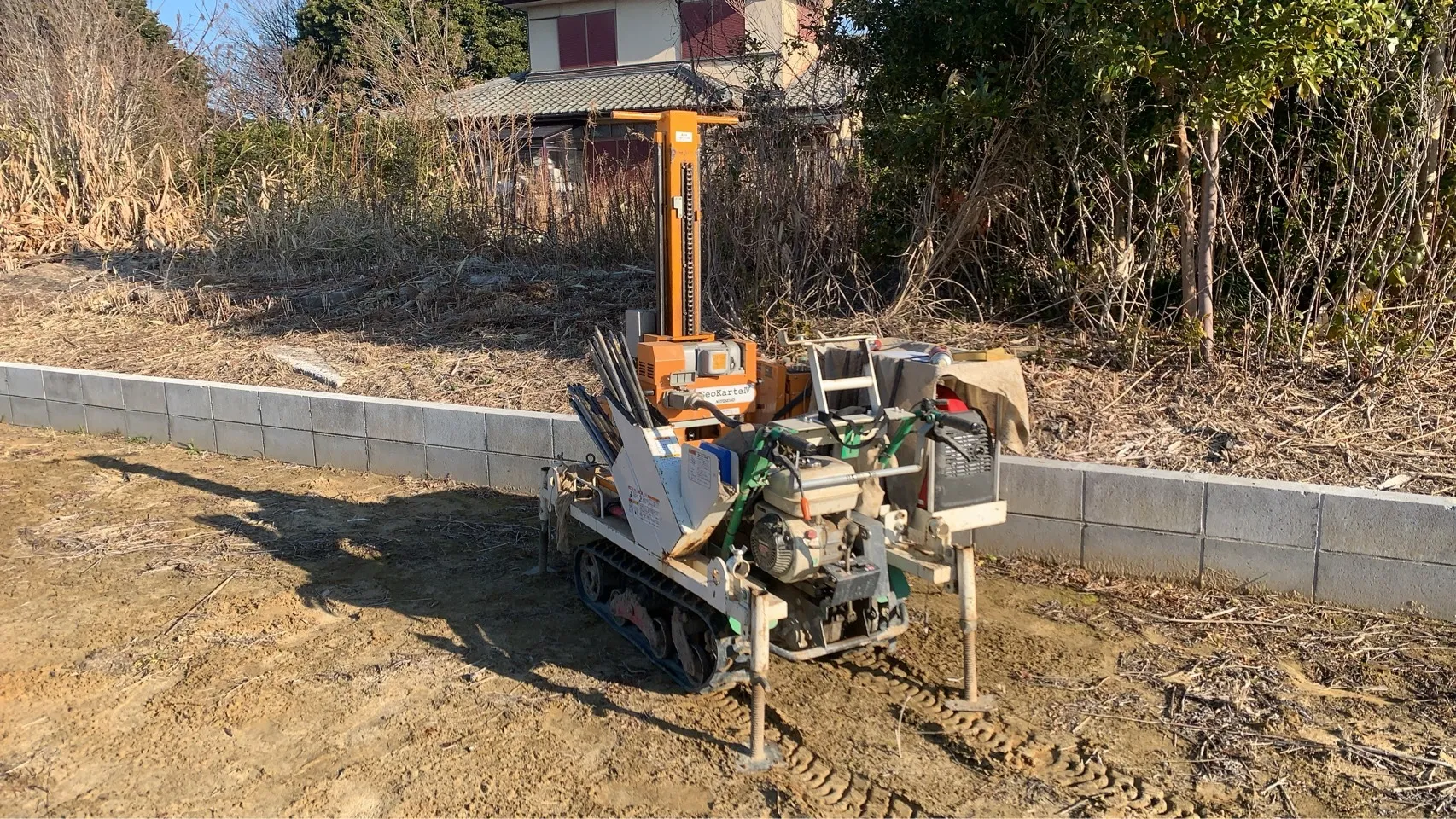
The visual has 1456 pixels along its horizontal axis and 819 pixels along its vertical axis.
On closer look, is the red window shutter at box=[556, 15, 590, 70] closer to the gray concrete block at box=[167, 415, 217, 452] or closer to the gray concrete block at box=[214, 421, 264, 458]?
the gray concrete block at box=[167, 415, 217, 452]

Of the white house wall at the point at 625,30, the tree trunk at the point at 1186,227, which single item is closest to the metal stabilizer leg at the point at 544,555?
the tree trunk at the point at 1186,227

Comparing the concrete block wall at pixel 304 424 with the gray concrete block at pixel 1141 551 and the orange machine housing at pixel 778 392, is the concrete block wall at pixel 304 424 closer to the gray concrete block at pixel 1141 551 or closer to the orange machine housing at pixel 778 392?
the orange machine housing at pixel 778 392

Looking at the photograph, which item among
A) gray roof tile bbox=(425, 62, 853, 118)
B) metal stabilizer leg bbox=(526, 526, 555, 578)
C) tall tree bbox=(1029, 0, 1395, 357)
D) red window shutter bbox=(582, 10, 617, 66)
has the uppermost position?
red window shutter bbox=(582, 10, 617, 66)

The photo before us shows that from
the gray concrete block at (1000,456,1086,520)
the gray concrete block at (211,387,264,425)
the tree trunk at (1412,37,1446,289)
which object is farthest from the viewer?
the gray concrete block at (211,387,264,425)

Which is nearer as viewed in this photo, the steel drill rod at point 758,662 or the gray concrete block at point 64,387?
the steel drill rod at point 758,662

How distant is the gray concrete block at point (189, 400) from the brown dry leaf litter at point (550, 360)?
38 centimetres

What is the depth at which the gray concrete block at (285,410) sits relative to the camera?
690cm

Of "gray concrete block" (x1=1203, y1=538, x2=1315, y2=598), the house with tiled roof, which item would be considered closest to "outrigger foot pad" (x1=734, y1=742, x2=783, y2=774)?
"gray concrete block" (x1=1203, y1=538, x2=1315, y2=598)

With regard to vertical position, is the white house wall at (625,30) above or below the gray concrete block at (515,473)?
above

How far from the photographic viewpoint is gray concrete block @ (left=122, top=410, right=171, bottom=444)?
7.63 metres

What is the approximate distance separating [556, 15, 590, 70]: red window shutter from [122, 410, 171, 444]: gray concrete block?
16837mm

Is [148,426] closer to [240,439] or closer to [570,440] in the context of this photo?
[240,439]

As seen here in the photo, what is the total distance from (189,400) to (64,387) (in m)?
1.59

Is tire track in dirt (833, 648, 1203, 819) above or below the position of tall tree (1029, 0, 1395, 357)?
below
